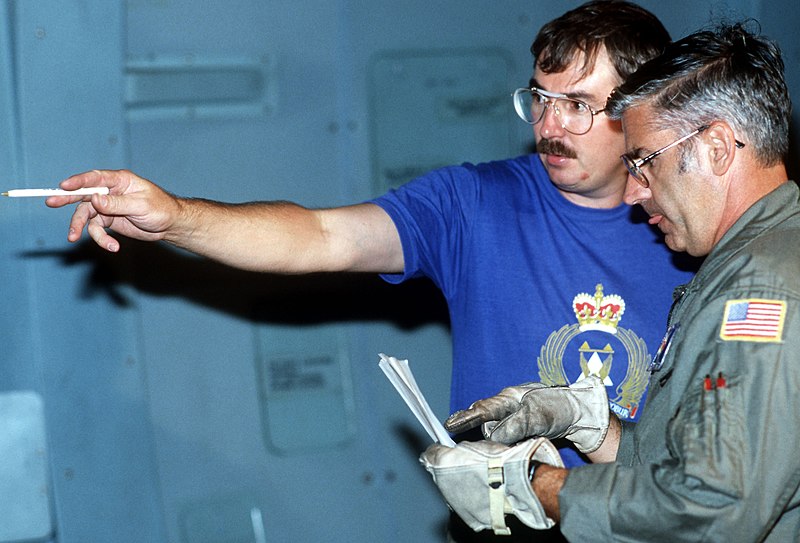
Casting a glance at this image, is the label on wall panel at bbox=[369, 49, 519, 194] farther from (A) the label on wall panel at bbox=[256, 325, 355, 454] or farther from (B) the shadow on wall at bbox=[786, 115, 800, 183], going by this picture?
(B) the shadow on wall at bbox=[786, 115, 800, 183]

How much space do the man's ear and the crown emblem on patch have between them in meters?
0.65

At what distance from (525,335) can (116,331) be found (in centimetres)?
112

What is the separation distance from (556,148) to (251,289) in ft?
3.25

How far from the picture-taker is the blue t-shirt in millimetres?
2330

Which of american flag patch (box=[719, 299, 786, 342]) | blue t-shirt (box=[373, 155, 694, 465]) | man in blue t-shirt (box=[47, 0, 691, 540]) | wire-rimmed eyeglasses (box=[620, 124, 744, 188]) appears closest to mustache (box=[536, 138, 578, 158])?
man in blue t-shirt (box=[47, 0, 691, 540])

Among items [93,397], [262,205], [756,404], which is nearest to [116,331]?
[93,397]

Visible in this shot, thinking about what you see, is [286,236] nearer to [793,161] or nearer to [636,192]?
[636,192]

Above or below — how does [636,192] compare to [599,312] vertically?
above

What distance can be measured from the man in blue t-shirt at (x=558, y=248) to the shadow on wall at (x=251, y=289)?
0.66 m

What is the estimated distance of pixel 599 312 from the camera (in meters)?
2.34

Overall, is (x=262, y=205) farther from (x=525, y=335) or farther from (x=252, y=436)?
(x=252, y=436)

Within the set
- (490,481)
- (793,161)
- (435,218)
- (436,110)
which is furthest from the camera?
(793,161)

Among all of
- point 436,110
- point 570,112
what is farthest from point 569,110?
point 436,110

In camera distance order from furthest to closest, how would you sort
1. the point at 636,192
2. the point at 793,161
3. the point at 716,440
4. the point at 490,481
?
the point at 793,161 → the point at 636,192 → the point at 490,481 → the point at 716,440
